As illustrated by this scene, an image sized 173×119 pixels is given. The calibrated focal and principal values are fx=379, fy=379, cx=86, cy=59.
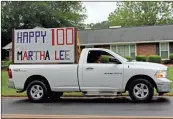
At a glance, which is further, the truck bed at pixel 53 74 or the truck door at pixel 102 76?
the truck bed at pixel 53 74

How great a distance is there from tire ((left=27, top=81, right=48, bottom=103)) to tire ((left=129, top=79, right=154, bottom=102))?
310 cm

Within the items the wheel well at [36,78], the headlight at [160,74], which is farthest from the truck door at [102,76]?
the wheel well at [36,78]

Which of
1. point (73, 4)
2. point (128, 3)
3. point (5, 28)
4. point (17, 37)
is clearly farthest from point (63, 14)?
point (17, 37)

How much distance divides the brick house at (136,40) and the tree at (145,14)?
23801 millimetres

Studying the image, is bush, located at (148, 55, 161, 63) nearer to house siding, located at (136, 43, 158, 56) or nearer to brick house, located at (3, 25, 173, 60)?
brick house, located at (3, 25, 173, 60)

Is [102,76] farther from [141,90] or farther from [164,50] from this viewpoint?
[164,50]

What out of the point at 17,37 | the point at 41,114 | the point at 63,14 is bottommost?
the point at 41,114

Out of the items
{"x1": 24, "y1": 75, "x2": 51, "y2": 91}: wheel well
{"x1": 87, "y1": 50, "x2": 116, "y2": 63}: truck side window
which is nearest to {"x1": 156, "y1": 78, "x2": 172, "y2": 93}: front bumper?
{"x1": 87, "y1": 50, "x2": 116, "y2": 63}: truck side window

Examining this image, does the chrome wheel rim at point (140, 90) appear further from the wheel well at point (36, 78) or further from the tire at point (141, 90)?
the wheel well at point (36, 78)

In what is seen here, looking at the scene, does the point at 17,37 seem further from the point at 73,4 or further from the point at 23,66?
the point at 73,4

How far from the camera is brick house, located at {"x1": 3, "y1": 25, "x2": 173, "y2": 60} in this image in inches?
1432

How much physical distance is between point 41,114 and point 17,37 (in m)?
4.53

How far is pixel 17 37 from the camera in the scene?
45.4ft

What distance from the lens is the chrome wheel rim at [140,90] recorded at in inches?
488
